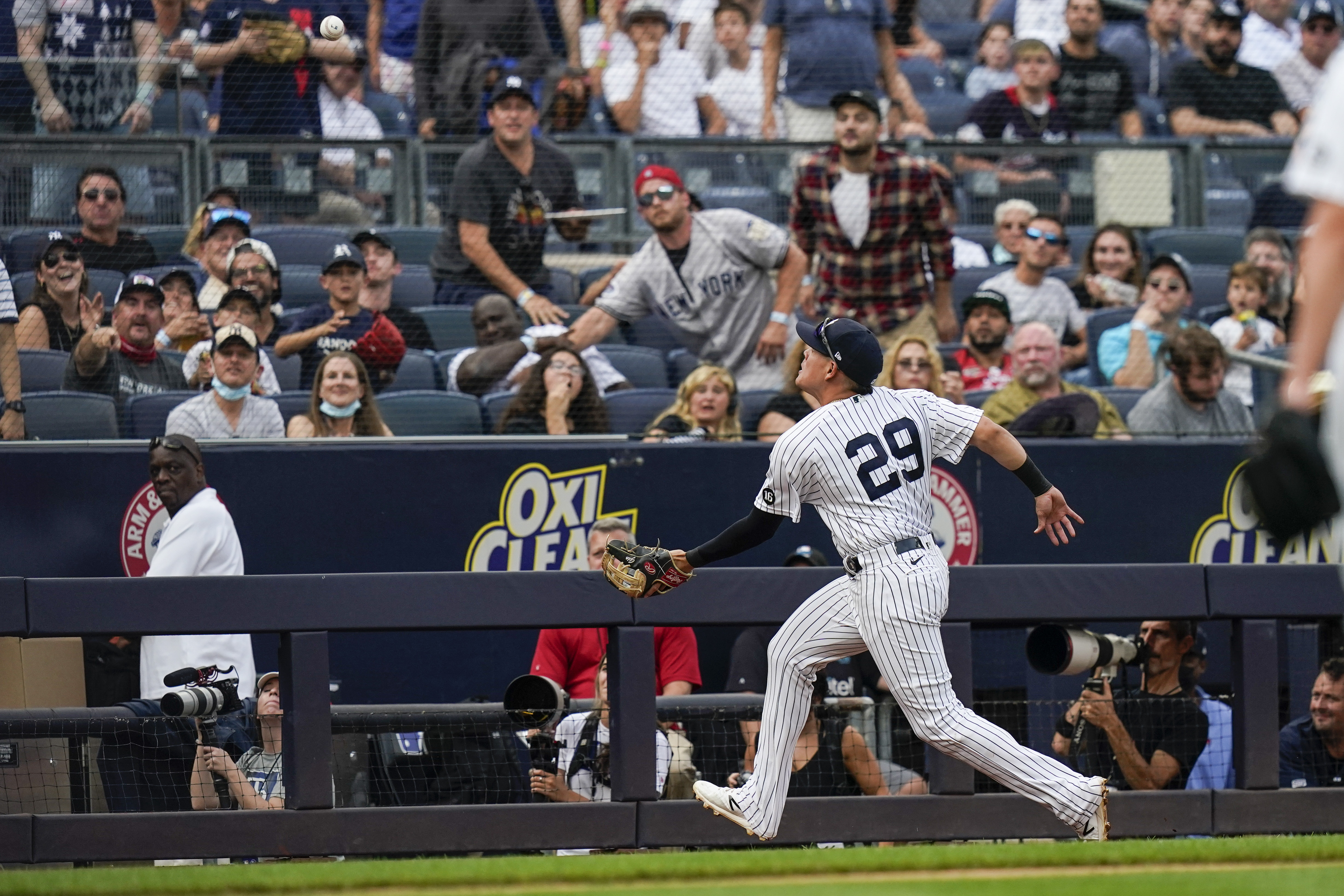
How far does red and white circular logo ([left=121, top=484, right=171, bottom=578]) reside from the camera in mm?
6602

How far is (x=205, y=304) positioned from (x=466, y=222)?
1.27 meters

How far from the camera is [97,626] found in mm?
5336

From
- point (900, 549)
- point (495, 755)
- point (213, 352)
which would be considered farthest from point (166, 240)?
point (900, 549)

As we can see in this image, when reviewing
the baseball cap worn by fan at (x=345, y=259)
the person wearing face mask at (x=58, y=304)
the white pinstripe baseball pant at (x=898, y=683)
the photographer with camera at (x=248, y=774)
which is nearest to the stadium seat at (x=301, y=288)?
the baseball cap worn by fan at (x=345, y=259)

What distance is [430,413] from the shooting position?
23.3ft

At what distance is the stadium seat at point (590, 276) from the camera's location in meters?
8.49

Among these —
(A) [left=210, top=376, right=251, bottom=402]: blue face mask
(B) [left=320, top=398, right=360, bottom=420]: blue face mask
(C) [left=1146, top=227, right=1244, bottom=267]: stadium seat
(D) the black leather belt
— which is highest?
(C) [left=1146, top=227, right=1244, bottom=267]: stadium seat

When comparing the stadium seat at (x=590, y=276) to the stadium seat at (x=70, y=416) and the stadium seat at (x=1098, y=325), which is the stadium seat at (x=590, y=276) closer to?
the stadium seat at (x=1098, y=325)

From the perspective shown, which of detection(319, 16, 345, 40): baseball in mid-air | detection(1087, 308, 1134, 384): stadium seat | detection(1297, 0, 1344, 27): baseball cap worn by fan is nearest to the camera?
detection(1087, 308, 1134, 384): stadium seat

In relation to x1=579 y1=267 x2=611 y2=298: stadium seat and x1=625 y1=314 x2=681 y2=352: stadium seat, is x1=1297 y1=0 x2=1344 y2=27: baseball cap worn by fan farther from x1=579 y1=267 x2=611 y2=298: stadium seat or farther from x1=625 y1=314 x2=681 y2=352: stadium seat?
x1=625 y1=314 x2=681 y2=352: stadium seat

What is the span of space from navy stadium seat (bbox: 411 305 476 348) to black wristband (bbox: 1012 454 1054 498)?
3284 millimetres

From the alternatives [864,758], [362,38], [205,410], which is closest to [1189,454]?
[864,758]

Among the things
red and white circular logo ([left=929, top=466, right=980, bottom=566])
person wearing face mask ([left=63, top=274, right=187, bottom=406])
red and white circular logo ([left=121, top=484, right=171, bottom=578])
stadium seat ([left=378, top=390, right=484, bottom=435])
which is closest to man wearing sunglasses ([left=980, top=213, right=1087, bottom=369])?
red and white circular logo ([left=929, top=466, right=980, bottom=566])

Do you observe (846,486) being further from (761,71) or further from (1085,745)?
(761,71)
